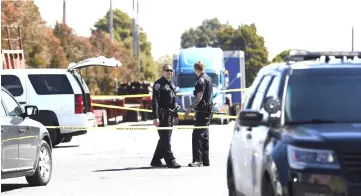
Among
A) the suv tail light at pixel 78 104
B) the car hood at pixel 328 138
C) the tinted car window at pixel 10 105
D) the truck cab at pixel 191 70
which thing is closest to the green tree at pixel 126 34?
the truck cab at pixel 191 70

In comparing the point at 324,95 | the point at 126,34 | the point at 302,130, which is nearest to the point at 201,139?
the point at 324,95

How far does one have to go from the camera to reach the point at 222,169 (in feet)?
60.8

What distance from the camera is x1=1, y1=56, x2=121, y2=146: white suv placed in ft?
81.6

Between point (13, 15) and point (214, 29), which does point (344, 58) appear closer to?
point (13, 15)

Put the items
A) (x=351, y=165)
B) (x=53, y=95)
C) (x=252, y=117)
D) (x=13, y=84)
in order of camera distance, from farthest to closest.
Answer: (x=53, y=95)
(x=13, y=84)
(x=252, y=117)
(x=351, y=165)

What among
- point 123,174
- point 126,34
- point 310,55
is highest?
point 310,55

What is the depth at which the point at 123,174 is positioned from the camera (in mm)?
18062

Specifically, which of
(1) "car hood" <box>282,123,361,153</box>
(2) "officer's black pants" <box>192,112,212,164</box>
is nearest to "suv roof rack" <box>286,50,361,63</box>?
(1) "car hood" <box>282,123,361,153</box>

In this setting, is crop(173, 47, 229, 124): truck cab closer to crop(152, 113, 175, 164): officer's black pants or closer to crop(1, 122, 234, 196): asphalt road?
crop(1, 122, 234, 196): asphalt road

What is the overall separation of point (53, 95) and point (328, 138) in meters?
17.0

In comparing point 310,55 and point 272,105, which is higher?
point 310,55

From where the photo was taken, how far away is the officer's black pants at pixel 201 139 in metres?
18.8

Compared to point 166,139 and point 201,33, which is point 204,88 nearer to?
point 166,139

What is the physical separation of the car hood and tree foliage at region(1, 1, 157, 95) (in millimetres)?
38507
